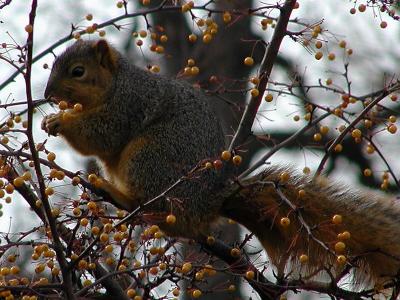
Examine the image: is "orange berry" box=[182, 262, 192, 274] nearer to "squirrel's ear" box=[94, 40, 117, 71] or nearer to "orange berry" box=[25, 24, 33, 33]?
"orange berry" box=[25, 24, 33, 33]

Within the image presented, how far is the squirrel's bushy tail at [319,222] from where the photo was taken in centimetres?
306

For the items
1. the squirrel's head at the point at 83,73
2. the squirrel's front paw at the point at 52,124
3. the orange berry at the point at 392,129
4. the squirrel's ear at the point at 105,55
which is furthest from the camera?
the squirrel's ear at the point at 105,55

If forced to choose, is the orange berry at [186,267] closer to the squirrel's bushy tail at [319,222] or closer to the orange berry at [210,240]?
the squirrel's bushy tail at [319,222]

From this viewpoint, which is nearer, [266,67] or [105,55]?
[266,67]

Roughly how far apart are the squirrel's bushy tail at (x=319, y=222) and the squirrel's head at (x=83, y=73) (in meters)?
0.91

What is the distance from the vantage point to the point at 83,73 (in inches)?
155

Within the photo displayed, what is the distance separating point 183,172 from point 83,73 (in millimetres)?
778

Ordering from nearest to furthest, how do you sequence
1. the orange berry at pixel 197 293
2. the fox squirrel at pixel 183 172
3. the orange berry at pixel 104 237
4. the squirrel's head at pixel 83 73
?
the orange berry at pixel 104 237 < the orange berry at pixel 197 293 < the fox squirrel at pixel 183 172 < the squirrel's head at pixel 83 73

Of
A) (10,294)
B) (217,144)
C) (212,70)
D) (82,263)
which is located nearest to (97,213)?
(82,263)

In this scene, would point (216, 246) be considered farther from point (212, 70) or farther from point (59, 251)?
point (212, 70)

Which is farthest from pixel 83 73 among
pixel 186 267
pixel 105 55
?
pixel 186 267

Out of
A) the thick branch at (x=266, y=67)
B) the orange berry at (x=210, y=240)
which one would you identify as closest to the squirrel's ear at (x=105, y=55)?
the thick branch at (x=266, y=67)

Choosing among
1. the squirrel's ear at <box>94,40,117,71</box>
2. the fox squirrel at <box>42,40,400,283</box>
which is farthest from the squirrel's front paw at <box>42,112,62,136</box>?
the squirrel's ear at <box>94,40,117,71</box>

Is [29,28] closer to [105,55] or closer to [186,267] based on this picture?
[186,267]
